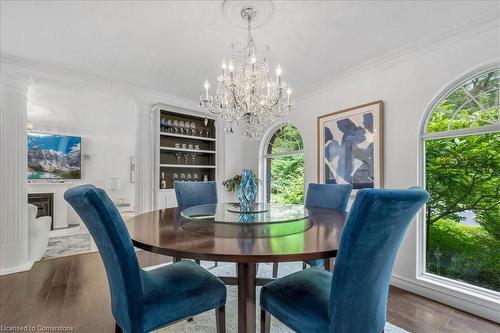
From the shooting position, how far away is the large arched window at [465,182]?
221 centimetres

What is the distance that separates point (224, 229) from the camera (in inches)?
60.1

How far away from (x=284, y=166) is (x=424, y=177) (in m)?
2.24

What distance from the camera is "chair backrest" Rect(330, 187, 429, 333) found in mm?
948

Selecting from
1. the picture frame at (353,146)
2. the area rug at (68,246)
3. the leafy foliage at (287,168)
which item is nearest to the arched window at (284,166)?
the leafy foliage at (287,168)

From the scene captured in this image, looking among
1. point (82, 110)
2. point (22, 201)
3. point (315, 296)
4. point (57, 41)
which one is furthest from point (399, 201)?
point (82, 110)

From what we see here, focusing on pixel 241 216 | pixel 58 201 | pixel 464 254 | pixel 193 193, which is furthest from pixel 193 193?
pixel 58 201

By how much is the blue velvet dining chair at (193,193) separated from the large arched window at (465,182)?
7.59 ft

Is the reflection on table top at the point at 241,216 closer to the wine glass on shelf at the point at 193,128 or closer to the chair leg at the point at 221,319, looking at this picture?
the chair leg at the point at 221,319

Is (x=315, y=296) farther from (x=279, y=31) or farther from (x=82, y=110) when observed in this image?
(x=82, y=110)

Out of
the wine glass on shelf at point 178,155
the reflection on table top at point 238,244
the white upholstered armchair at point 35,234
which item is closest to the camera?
the reflection on table top at point 238,244

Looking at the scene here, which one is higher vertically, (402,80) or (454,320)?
(402,80)

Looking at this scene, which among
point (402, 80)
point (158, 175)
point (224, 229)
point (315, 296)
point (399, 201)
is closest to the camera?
point (399, 201)

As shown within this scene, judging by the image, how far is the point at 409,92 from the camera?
104 inches

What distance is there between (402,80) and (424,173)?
100cm
